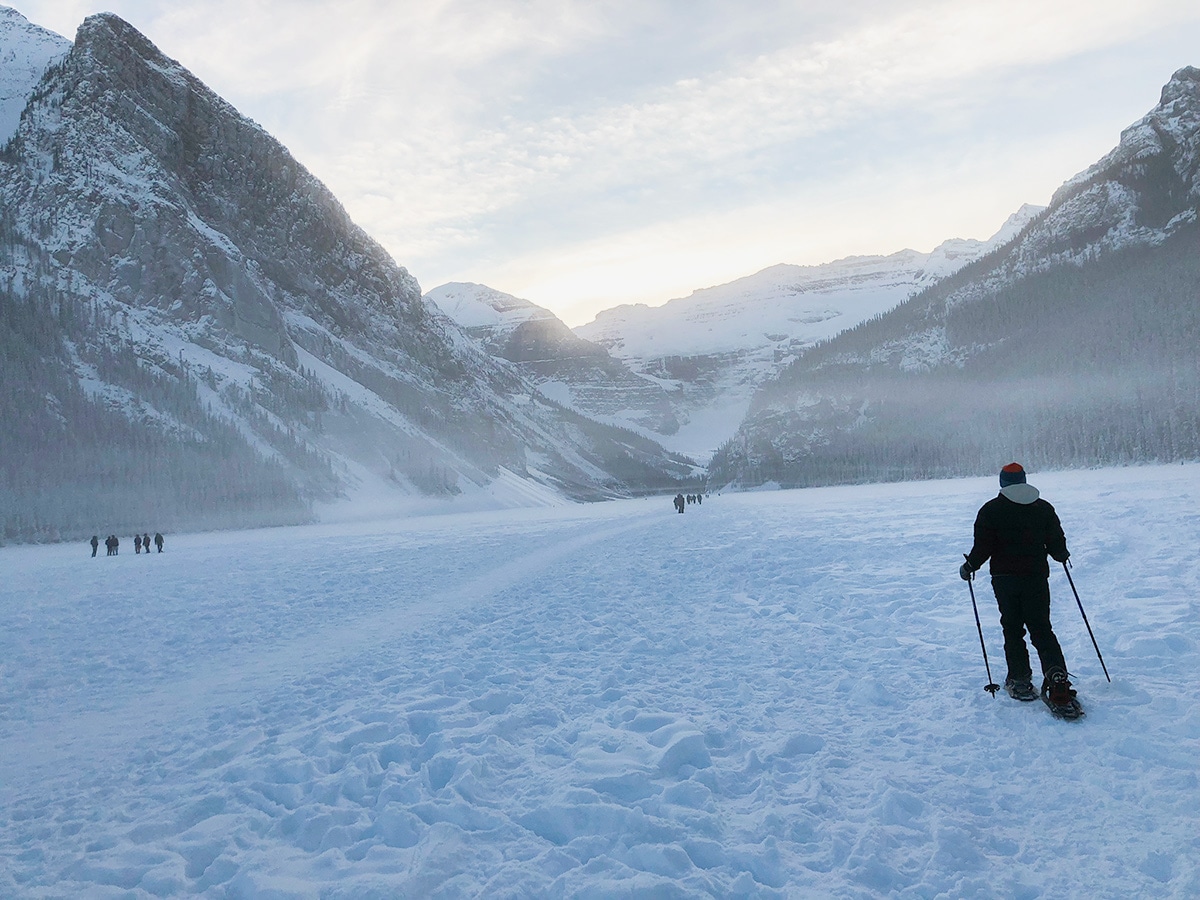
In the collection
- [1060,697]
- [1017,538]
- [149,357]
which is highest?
[149,357]

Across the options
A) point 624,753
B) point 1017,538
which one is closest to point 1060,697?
point 1017,538

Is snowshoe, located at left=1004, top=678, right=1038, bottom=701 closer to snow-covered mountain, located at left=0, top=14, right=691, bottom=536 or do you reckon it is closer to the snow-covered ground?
the snow-covered ground

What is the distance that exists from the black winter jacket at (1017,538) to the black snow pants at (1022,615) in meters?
0.12

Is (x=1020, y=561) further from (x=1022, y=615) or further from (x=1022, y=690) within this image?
(x=1022, y=690)

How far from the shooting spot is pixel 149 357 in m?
135

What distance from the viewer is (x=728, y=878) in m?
5.17

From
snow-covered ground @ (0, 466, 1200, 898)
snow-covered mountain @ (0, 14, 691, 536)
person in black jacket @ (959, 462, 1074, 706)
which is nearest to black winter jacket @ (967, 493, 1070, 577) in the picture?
person in black jacket @ (959, 462, 1074, 706)

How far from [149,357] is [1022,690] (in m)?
157

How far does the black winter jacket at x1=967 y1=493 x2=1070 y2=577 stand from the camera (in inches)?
320

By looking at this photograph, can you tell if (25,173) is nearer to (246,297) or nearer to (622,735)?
(246,297)

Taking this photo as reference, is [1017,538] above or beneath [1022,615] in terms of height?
above

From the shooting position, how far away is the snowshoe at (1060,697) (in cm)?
739

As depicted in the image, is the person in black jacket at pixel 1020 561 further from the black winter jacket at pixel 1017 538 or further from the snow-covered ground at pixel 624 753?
the snow-covered ground at pixel 624 753

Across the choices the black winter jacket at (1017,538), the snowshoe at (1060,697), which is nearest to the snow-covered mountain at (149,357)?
the black winter jacket at (1017,538)
